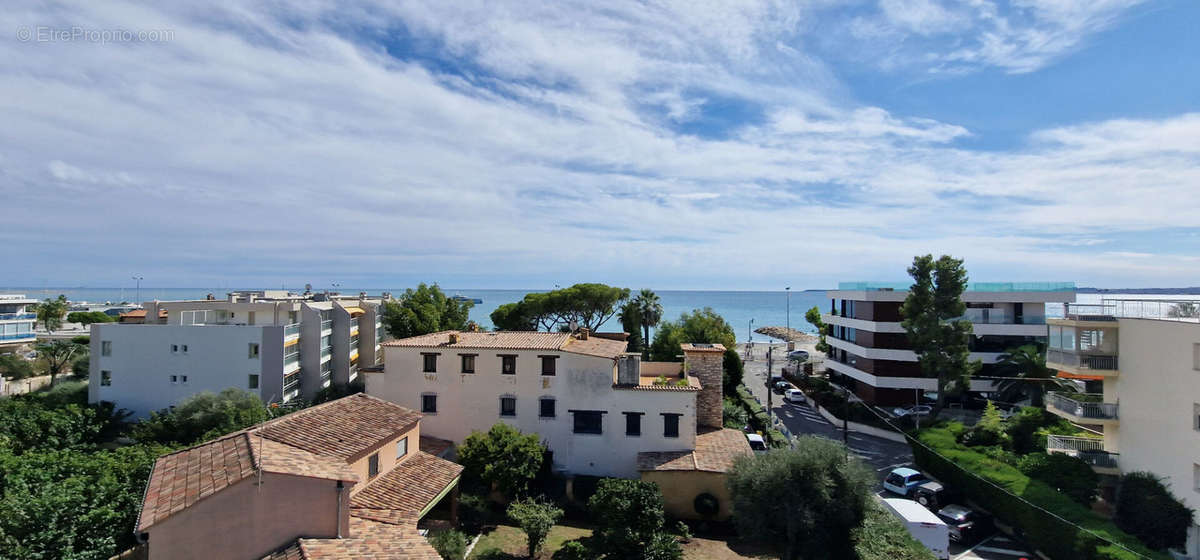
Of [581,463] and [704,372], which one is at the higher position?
[704,372]

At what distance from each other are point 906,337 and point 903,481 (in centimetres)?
1833

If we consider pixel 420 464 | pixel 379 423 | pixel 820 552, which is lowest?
pixel 820 552

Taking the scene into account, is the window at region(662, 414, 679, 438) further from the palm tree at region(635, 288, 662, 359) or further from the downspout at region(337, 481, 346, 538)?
the palm tree at region(635, 288, 662, 359)

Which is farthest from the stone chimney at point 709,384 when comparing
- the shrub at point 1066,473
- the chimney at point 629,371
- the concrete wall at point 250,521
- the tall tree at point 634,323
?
the tall tree at point 634,323

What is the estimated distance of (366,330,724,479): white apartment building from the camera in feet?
104

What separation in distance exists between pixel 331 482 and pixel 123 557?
35.8ft

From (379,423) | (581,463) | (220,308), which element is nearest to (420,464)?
(379,423)

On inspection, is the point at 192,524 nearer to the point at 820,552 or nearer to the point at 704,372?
the point at 820,552

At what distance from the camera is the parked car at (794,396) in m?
54.4

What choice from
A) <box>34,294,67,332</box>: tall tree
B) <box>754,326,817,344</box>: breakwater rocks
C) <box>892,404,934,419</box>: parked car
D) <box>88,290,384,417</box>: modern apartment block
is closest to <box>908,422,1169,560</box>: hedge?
<box>892,404,934,419</box>: parked car

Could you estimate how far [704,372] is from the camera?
117ft

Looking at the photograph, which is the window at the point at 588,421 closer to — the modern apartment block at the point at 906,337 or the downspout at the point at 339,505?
the downspout at the point at 339,505

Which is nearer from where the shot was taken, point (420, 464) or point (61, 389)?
point (420, 464)

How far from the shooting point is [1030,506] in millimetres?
25234
